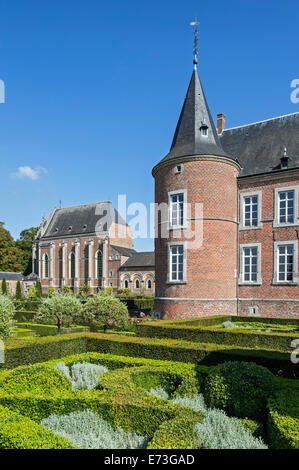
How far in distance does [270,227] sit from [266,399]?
1553cm

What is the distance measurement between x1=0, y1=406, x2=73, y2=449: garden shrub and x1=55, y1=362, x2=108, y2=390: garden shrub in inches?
111

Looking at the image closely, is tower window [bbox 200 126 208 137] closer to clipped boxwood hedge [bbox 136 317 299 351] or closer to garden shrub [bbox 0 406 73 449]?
clipped boxwood hedge [bbox 136 317 299 351]

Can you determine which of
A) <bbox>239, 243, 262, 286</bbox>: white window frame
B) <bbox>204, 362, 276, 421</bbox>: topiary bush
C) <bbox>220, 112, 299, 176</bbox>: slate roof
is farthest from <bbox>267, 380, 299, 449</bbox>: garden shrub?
<bbox>220, 112, 299, 176</bbox>: slate roof

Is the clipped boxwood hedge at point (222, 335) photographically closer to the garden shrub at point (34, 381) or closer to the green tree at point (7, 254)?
the garden shrub at point (34, 381)

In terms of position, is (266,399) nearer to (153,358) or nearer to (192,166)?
(153,358)

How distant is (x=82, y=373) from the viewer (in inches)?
316

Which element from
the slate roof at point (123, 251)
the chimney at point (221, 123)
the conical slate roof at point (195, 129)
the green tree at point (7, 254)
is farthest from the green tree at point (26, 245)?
the conical slate roof at point (195, 129)

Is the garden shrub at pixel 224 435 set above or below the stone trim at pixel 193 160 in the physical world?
below

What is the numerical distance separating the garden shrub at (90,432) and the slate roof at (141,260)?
4459 centimetres

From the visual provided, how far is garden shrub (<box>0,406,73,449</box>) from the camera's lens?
4184 mm

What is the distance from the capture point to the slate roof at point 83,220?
5731 cm

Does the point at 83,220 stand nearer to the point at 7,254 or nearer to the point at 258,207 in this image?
the point at 7,254

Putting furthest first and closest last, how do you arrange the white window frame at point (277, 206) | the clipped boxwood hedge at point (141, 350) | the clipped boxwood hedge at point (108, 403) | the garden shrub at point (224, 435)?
the white window frame at point (277, 206), the clipped boxwood hedge at point (141, 350), the clipped boxwood hedge at point (108, 403), the garden shrub at point (224, 435)
